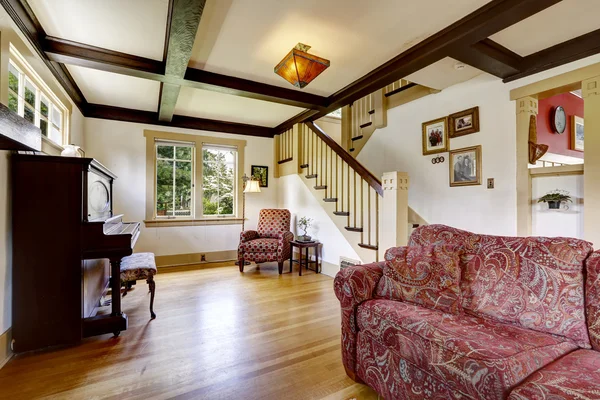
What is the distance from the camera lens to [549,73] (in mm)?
2830

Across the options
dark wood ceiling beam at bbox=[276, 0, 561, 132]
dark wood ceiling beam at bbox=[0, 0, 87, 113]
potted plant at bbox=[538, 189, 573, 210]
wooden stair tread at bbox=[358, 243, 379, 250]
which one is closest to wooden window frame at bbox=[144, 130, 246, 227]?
dark wood ceiling beam at bbox=[0, 0, 87, 113]

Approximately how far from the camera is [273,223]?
17.0 feet

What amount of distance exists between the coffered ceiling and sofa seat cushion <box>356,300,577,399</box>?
7.02 feet

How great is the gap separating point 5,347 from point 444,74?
4.73 meters

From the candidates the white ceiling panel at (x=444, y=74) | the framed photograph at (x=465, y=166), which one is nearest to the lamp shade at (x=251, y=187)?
the white ceiling panel at (x=444, y=74)

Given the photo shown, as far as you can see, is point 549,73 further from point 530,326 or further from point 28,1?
point 28,1

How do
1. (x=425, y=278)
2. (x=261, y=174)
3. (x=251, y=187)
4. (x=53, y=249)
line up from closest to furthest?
1. (x=425, y=278)
2. (x=53, y=249)
3. (x=251, y=187)
4. (x=261, y=174)

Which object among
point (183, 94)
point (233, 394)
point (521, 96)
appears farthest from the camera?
point (183, 94)

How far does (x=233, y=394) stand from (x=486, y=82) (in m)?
4.05

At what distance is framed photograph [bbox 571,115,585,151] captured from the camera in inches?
165

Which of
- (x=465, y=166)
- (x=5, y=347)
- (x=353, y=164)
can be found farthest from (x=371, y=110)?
(x=5, y=347)

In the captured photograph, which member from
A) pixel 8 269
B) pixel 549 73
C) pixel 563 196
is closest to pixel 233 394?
pixel 8 269

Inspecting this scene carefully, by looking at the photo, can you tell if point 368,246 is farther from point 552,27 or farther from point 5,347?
point 5,347

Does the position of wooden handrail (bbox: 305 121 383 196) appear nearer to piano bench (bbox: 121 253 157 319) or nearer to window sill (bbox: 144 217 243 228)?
window sill (bbox: 144 217 243 228)
